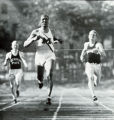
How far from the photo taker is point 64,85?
2.08 m

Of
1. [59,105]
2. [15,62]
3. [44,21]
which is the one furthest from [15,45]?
[59,105]

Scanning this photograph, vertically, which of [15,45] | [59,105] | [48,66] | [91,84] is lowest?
[59,105]

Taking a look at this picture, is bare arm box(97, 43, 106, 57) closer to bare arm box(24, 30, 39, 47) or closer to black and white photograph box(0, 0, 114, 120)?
black and white photograph box(0, 0, 114, 120)

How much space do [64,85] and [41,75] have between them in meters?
0.17

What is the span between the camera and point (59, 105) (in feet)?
6.48

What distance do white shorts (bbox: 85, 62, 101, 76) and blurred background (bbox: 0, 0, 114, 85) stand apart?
0.09 ft

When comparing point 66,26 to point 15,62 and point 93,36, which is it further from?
point 15,62

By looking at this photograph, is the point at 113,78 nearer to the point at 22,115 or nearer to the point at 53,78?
the point at 53,78

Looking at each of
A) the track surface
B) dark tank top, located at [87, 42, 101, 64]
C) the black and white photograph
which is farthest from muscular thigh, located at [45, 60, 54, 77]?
dark tank top, located at [87, 42, 101, 64]

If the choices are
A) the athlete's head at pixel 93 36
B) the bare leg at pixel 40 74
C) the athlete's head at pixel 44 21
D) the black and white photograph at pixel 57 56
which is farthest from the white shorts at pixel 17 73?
the athlete's head at pixel 93 36

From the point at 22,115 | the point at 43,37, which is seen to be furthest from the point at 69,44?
A: the point at 22,115

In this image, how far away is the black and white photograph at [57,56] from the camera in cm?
197

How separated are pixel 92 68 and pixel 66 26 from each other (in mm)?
268

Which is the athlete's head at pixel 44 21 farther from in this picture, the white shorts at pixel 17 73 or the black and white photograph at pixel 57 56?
the white shorts at pixel 17 73
